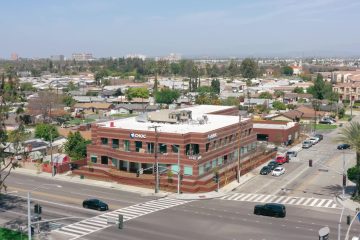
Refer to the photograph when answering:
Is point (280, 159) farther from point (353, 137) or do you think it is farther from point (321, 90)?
point (321, 90)

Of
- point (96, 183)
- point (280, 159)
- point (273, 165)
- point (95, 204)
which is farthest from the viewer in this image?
point (280, 159)

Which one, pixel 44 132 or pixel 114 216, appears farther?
pixel 44 132

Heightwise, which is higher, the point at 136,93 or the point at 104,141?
the point at 136,93

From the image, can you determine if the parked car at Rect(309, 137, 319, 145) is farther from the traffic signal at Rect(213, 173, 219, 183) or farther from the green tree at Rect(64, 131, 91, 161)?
the green tree at Rect(64, 131, 91, 161)

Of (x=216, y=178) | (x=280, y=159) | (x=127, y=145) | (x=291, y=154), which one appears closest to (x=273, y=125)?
(x=291, y=154)

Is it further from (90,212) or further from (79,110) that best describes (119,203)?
(79,110)

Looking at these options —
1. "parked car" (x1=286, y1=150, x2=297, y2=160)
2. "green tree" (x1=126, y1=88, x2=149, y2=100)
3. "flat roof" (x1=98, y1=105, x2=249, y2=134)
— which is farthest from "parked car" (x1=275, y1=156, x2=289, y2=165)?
"green tree" (x1=126, y1=88, x2=149, y2=100)

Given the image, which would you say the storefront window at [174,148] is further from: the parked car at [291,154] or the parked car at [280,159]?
the parked car at [291,154]
